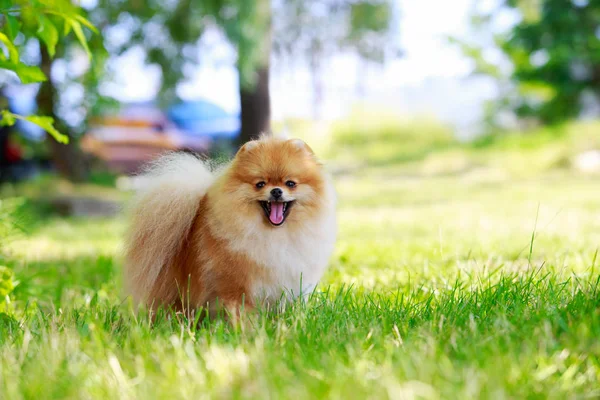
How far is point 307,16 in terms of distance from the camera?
9.17 metres

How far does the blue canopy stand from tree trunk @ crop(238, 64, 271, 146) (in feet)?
25.8

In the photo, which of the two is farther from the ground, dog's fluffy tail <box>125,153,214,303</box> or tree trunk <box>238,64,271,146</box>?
tree trunk <box>238,64,271,146</box>

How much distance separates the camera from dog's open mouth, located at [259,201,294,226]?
2320mm

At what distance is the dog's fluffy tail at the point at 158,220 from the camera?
241 cm

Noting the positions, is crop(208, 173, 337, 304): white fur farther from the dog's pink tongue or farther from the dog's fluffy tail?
the dog's fluffy tail

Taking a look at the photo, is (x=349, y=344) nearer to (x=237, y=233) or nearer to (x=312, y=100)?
(x=237, y=233)

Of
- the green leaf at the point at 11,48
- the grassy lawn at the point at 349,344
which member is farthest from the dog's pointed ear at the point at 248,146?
the green leaf at the point at 11,48

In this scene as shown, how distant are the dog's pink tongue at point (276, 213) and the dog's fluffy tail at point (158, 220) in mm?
344

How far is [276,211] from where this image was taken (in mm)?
2334

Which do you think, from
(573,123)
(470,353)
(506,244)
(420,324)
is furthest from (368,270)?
(573,123)

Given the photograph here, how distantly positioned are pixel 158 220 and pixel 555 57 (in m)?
12.3

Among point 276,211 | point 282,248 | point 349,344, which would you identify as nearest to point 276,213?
point 276,211

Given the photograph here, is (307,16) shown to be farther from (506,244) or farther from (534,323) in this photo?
(534,323)

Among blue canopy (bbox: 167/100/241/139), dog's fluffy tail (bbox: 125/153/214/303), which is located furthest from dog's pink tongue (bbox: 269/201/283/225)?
blue canopy (bbox: 167/100/241/139)
